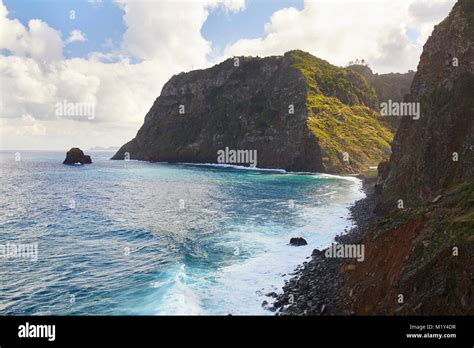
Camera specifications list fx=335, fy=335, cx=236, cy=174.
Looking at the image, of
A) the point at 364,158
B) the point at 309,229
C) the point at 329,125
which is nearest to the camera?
the point at 309,229

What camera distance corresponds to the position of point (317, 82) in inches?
7343

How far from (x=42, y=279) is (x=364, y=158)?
13610cm

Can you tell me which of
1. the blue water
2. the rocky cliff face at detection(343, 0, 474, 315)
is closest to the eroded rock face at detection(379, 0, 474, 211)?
the rocky cliff face at detection(343, 0, 474, 315)

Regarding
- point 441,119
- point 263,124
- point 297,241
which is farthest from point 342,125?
point 297,241

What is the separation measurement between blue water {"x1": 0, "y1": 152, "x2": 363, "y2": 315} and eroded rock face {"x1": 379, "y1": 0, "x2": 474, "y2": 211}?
11900 mm

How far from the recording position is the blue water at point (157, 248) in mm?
25844

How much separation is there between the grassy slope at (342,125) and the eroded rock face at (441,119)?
8087 centimetres

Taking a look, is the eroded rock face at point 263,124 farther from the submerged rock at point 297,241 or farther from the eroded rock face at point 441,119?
the submerged rock at point 297,241

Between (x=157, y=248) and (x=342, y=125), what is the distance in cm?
13999

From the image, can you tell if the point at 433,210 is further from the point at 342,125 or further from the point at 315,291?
the point at 342,125
